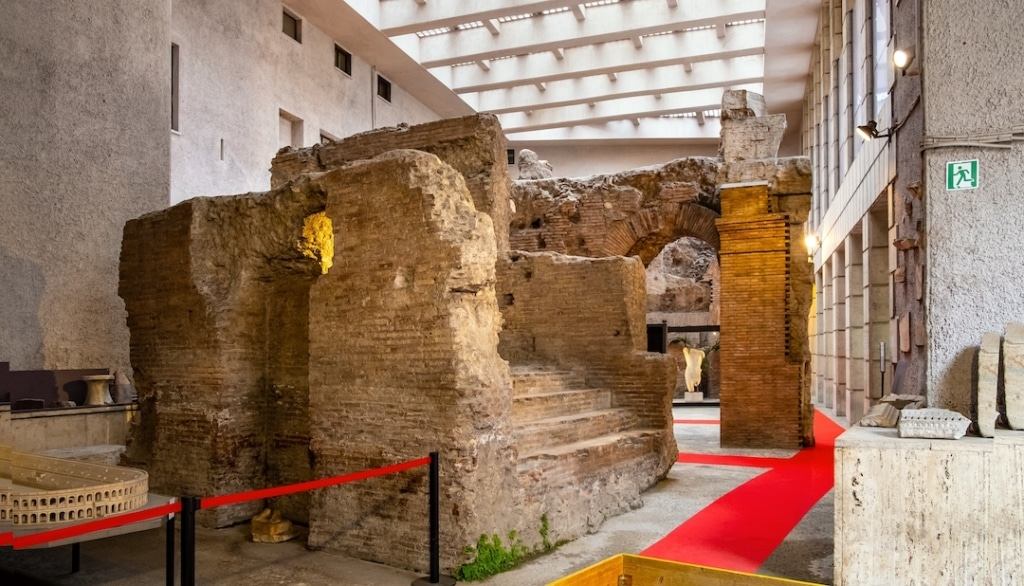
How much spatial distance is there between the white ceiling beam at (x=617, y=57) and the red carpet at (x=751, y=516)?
11.5 m

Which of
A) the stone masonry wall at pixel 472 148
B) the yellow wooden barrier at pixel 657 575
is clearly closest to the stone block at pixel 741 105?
the stone masonry wall at pixel 472 148

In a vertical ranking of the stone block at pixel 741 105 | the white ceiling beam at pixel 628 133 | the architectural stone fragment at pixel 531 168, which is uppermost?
the white ceiling beam at pixel 628 133

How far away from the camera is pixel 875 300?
13219mm

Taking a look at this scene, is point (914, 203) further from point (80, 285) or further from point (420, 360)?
point (80, 285)

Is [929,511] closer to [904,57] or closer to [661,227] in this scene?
[904,57]

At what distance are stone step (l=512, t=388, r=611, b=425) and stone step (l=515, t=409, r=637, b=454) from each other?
0.37 ft

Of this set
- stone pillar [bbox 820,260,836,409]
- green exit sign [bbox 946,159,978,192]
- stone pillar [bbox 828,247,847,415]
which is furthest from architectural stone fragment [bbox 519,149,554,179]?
green exit sign [bbox 946,159,978,192]

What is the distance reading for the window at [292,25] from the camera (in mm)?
16125

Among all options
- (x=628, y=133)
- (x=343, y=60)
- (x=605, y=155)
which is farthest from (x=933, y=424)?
(x=605, y=155)

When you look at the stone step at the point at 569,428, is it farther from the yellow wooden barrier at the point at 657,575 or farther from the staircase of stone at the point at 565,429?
the yellow wooden barrier at the point at 657,575

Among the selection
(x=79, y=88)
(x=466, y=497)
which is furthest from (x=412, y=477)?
(x=79, y=88)

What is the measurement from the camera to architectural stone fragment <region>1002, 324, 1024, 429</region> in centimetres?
481

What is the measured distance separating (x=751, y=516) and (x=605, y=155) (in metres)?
21.0

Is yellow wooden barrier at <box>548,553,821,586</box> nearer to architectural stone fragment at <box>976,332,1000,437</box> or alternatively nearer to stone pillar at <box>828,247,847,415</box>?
architectural stone fragment at <box>976,332,1000,437</box>
